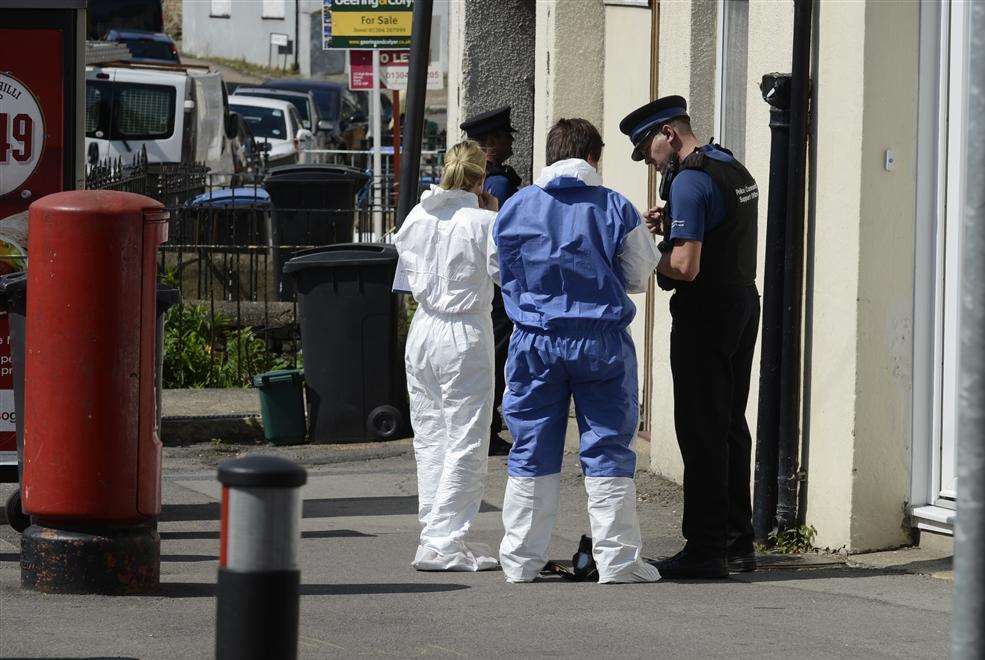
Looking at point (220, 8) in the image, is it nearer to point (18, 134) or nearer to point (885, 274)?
point (18, 134)

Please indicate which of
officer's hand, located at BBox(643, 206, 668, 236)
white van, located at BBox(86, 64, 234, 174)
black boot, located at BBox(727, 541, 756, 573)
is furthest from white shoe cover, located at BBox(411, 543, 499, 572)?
white van, located at BBox(86, 64, 234, 174)

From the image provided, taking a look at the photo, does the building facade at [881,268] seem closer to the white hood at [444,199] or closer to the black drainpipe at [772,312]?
the black drainpipe at [772,312]

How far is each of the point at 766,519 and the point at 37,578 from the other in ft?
10.4

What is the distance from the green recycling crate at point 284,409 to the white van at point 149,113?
1102 cm

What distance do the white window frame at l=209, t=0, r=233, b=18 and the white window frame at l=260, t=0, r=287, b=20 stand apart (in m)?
1.23

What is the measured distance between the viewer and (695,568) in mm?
6508

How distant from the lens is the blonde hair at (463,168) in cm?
671

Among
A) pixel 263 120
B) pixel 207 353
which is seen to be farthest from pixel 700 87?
pixel 263 120

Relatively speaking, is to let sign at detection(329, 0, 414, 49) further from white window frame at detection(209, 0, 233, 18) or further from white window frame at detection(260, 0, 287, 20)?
white window frame at detection(209, 0, 233, 18)

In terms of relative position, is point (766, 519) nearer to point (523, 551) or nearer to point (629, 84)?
point (523, 551)

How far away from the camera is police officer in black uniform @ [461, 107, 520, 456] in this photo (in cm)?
893

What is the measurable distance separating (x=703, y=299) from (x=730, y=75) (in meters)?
2.39

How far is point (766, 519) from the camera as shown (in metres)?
7.18

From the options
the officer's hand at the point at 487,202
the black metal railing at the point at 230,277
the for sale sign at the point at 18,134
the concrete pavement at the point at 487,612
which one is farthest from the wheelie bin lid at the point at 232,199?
the concrete pavement at the point at 487,612
